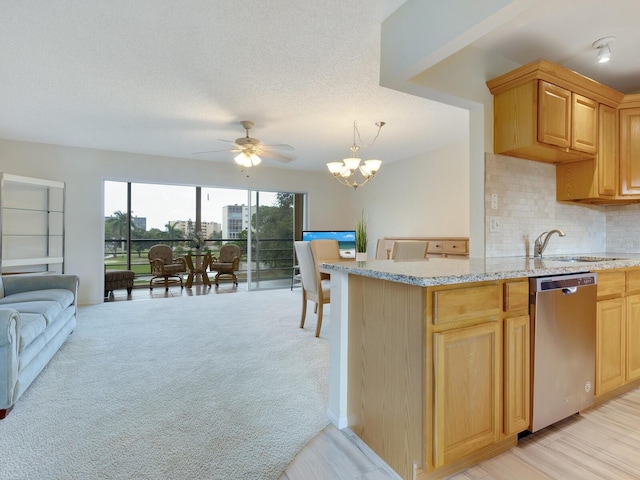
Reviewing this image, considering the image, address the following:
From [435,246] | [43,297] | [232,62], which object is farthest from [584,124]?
[43,297]

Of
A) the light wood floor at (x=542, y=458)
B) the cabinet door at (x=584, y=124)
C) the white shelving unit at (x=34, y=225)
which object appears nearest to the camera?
the light wood floor at (x=542, y=458)

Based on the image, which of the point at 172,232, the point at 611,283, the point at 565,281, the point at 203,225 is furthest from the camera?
the point at 203,225

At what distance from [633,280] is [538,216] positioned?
718mm

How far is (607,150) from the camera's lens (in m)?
2.51

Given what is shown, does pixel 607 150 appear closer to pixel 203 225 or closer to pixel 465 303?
pixel 465 303

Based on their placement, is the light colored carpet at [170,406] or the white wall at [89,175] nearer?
the light colored carpet at [170,406]

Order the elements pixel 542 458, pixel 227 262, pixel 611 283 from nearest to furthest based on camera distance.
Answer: pixel 542 458 → pixel 611 283 → pixel 227 262

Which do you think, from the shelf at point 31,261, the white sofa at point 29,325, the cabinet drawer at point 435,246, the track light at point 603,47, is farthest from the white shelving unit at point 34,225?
the track light at point 603,47

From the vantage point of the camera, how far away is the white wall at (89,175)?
450 centimetres

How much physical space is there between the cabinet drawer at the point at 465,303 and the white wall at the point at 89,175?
16.7ft

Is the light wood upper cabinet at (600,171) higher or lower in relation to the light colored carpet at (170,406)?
higher

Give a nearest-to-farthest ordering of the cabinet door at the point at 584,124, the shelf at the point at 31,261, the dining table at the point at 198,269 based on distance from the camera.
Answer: the cabinet door at the point at 584,124, the shelf at the point at 31,261, the dining table at the point at 198,269

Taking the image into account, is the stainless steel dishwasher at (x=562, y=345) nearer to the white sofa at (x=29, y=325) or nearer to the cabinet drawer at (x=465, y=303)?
the cabinet drawer at (x=465, y=303)

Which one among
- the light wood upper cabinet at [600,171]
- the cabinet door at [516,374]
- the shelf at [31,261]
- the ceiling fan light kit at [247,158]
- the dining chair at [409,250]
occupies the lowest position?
the cabinet door at [516,374]
